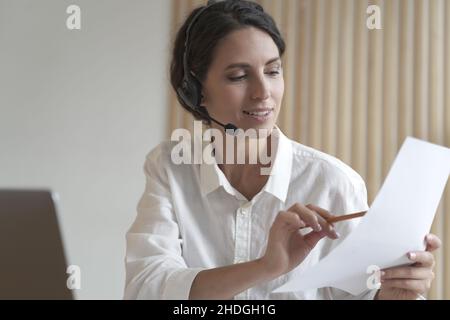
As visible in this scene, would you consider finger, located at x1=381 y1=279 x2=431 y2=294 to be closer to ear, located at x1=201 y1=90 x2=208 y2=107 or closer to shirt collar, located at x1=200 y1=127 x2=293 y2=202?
shirt collar, located at x1=200 y1=127 x2=293 y2=202

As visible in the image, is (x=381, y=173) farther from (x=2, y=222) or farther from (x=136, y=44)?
(x=2, y=222)

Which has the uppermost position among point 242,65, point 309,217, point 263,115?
point 242,65

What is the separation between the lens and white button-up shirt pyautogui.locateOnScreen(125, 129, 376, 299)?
1155 mm

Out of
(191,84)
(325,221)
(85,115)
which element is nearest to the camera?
(325,221)

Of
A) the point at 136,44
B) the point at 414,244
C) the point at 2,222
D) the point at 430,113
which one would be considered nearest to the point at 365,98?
the point at 430,113

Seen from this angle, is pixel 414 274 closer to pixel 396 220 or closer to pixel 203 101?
pixel 396 220

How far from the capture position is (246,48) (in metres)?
1.24

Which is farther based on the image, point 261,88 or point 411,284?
point 261,88

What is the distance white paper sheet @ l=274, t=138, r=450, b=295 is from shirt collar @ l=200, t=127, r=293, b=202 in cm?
34

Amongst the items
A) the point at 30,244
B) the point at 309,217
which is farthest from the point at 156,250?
the point at 30,244

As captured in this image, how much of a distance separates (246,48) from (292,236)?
0.45 m

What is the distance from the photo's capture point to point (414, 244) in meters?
0.85

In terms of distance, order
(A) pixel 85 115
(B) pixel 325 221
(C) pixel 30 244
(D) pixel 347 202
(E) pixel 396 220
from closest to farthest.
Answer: (C) pixel 30 244, (E) pixel 396 220, (B) pixel 325 221, (D) pixel 347 202, (A) pixel 85 115

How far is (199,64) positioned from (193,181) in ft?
0.83
